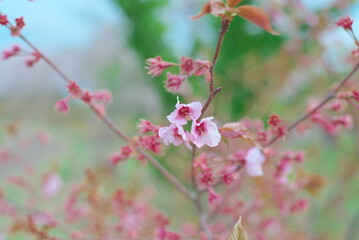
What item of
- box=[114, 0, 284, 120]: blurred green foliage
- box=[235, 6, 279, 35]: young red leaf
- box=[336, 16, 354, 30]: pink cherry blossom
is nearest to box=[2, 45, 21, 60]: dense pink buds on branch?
box=[235, 6, 279, 35]: young red leaf

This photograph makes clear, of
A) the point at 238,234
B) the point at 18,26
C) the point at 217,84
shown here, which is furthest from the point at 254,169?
the point at 217,84

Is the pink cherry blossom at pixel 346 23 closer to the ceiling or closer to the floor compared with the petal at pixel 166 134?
closer to the ceiling

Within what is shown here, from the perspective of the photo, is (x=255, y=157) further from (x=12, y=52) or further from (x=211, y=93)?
(x=12, y=52)

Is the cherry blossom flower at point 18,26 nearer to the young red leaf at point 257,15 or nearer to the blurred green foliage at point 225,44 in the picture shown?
the young red leaf at point 257,15

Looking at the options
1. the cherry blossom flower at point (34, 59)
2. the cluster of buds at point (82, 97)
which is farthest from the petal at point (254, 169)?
the cherry blossom flower at point (34, 59)

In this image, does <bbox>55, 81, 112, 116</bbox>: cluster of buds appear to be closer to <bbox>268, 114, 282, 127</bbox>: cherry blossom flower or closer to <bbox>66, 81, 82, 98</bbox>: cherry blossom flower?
<bbox>66, 81, 82, 98</bbox>: cherry blossom flower

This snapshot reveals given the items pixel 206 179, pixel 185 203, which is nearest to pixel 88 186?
pixel 206 179

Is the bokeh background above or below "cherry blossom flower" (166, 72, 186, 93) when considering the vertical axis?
above
